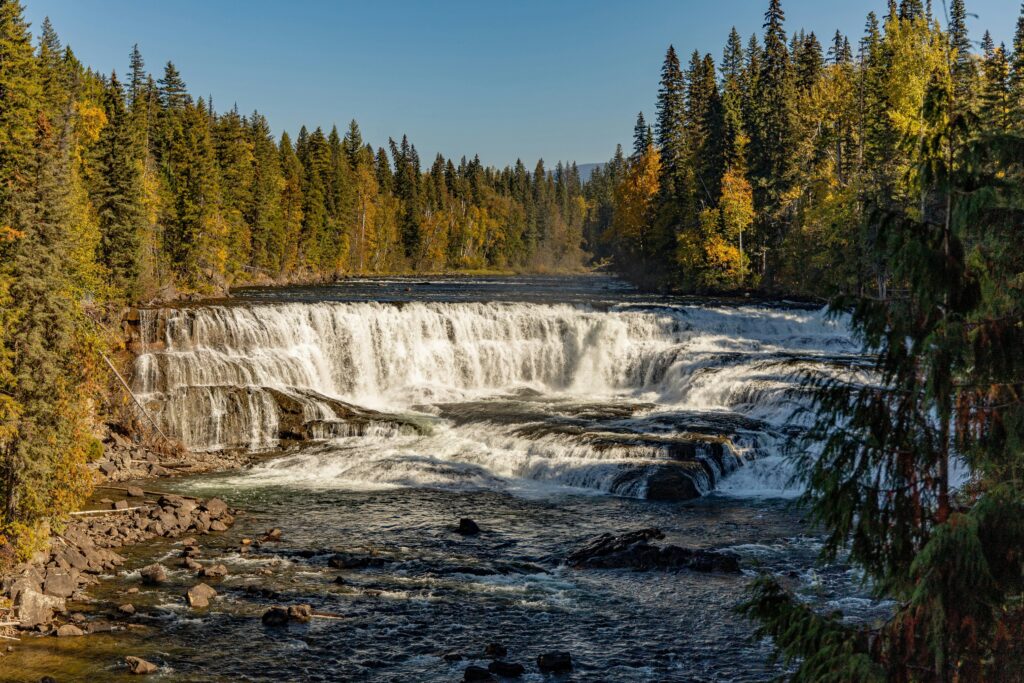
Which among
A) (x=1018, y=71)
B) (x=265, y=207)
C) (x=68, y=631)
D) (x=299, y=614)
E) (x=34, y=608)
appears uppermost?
(x=1018, y=71)

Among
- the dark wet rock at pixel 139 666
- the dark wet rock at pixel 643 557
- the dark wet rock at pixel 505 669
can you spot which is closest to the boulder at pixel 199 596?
the dark wet rock at pixel 139 666

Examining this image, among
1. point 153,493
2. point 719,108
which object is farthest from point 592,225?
point 153,493

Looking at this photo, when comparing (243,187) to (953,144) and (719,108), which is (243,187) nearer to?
(719,108)

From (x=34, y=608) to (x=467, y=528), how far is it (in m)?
9.50

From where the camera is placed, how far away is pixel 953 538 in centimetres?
554

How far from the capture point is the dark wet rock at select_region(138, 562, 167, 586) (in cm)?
1698

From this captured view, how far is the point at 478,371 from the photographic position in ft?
136

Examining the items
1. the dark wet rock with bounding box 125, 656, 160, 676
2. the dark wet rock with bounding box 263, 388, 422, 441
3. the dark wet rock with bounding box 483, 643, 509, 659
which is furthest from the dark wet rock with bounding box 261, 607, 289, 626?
the dark wet rock with bounding box 263, 388, 422, 441

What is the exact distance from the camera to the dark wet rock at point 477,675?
12.8 m

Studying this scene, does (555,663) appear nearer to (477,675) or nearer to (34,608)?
(477,675)

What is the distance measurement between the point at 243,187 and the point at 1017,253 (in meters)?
74.7

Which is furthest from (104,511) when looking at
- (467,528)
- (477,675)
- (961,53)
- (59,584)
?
(961,53)

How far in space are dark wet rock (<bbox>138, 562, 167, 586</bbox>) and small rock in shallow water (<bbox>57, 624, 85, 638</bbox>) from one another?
2.51m

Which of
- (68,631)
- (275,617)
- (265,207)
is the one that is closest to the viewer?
(68,631)
